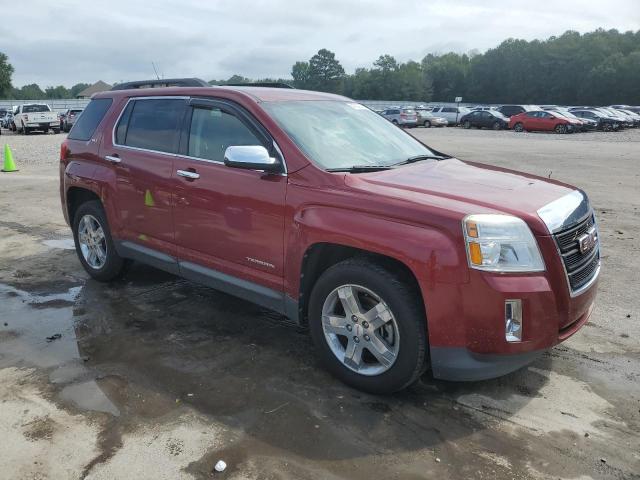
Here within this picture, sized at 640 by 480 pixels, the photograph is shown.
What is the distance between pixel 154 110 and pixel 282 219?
1986 mm

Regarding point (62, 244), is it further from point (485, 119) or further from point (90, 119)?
point (485, 119)

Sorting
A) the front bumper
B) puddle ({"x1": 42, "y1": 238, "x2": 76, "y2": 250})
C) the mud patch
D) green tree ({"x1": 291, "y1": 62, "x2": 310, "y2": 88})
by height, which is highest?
green tree ({"x1": 291, "y1": 62, "x2": 310, "y2": 88})

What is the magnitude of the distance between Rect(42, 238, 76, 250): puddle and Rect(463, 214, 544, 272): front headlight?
569 cm

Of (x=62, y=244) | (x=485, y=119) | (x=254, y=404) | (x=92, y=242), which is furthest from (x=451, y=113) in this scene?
(x=254, y=404)

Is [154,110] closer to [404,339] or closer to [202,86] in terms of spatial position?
[202,86]

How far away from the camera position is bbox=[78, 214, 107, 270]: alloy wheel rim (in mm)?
5621

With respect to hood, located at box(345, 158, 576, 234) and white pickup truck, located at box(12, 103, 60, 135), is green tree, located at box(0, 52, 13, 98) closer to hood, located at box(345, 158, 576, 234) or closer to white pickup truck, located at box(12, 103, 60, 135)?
white pickup truck, located at box(12, 103, 60, 135)

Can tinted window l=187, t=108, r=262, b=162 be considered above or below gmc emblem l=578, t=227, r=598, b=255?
above

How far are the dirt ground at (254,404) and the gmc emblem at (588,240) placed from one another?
0.90m

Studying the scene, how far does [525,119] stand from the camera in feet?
119

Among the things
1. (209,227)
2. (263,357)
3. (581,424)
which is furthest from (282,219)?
(581,424)

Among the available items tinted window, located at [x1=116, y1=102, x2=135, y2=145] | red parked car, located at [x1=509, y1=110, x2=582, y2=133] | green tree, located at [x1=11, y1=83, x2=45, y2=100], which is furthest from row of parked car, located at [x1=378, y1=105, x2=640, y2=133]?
green tree, located at [x1=11, y1=83, x2=45, y2=100]

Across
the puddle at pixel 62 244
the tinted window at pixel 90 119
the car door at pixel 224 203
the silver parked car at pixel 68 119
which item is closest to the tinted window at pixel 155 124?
the car door at pixel 224 203

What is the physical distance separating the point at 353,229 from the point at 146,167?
226cm
